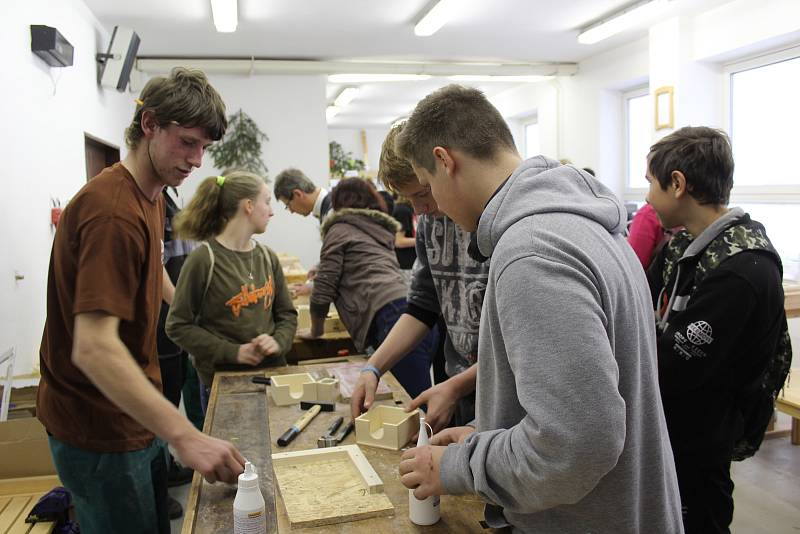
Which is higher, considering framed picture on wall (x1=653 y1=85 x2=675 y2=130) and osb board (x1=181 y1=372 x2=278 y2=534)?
framed picture on wall (x1=653 y1=85 x2=675 y2=130)

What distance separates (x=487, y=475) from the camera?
3.18 ft

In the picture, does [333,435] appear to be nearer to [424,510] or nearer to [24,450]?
[424,510]

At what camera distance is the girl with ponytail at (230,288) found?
232cm

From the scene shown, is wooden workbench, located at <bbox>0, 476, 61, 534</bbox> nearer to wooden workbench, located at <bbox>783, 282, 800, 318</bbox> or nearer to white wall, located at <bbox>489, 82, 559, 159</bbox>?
wooden workbench, located at <bbox>783, 282, 800, 318</bbox>

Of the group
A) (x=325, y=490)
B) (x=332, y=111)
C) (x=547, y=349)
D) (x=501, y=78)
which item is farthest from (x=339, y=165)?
(x=547, y=349)

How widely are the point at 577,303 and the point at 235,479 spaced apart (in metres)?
0.88

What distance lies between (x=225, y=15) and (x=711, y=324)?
15.7 ft

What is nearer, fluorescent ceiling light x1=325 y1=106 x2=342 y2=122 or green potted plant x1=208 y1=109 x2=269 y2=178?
green potted plant x1=208 y1=109 x2=269 y2=178

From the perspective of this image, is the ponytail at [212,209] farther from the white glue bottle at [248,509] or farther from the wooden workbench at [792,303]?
the wooden workbench at [792,303]

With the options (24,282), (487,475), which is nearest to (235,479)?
(487,475)

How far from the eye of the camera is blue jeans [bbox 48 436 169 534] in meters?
1.50

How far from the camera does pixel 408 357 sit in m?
2.71

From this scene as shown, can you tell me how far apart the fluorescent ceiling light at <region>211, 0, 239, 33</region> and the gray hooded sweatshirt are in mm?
4669

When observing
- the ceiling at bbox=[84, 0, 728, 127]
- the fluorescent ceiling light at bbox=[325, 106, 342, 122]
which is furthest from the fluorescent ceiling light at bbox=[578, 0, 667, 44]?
the fluorescent ceiling light at bbox=[325, 106, 342, 122]
